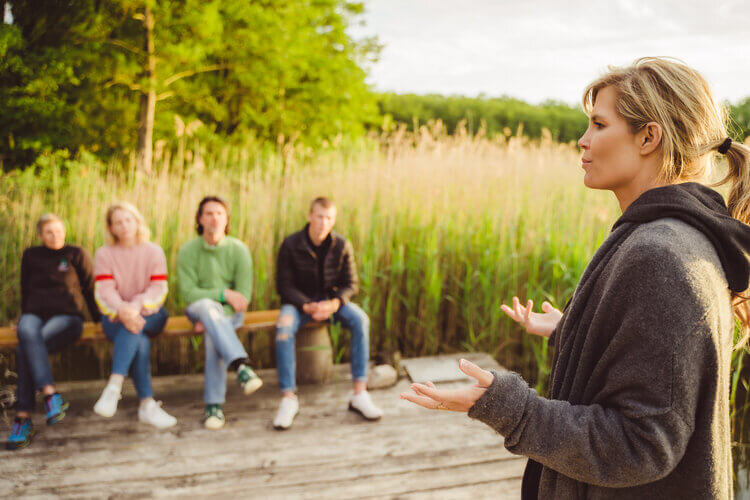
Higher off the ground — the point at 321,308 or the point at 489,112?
the point at 489,112

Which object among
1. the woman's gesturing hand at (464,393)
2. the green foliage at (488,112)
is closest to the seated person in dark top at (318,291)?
the woman's gesturing hand at (464,393)

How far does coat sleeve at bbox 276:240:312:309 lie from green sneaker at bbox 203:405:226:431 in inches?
29.5

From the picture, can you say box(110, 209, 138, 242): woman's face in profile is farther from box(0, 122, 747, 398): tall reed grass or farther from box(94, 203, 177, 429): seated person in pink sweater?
box(0, 122, 747, 398): tall reed grass

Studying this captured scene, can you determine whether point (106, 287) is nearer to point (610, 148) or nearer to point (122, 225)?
point (122, 225)

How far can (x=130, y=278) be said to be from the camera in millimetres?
3281

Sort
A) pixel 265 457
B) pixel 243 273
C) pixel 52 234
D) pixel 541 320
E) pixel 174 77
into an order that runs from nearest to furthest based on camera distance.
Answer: pixel 541 320
pixel 265 457
pixel 52 234
pixel 243 273
pixel 174 77

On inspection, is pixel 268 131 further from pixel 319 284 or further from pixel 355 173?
pixel 319 284

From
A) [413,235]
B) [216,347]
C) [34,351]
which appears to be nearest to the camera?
[34,351]

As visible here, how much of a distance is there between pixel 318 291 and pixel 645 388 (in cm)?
278

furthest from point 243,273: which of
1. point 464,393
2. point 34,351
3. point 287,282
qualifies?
point 464,393

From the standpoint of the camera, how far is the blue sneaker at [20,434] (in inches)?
105

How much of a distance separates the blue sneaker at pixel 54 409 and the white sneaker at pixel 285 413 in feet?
3.79

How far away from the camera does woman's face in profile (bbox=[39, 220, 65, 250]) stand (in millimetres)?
3230

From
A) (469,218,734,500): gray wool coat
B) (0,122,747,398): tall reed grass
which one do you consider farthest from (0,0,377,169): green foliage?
(469,218,734,500): gray wool coat
